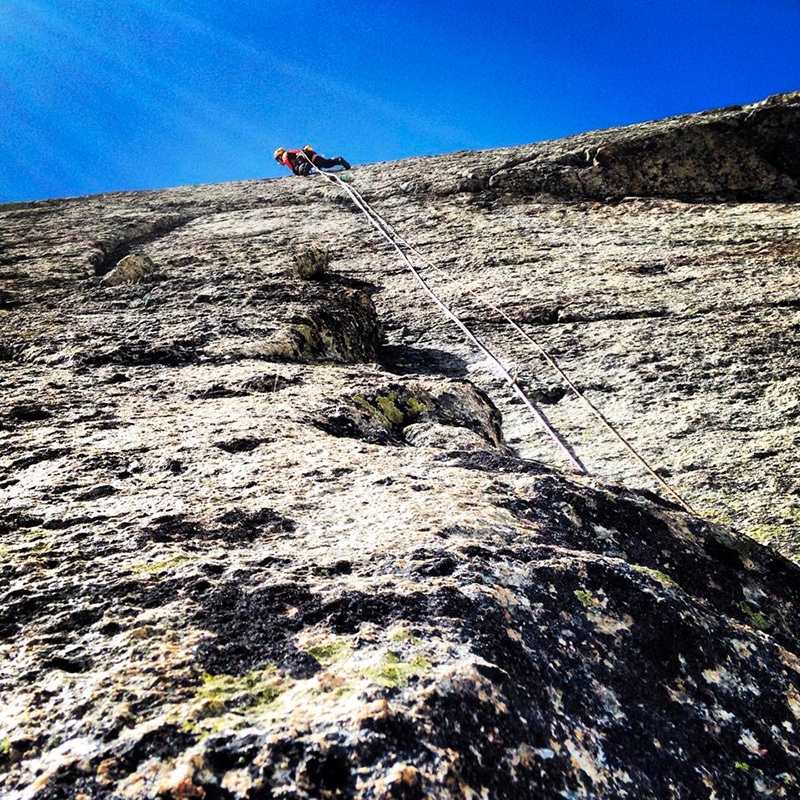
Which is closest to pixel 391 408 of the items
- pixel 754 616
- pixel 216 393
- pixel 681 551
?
pixel 216 393

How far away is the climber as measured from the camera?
12482 mm

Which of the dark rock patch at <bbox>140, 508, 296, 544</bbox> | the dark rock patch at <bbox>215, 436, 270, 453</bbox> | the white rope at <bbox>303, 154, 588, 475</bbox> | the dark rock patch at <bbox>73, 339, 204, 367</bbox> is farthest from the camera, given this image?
the white rope at <bbox>303, 154, 588, 475</bbox>

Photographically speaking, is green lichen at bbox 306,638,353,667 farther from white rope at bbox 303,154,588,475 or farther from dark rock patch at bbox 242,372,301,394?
dark rock patch at bbox 242,372,301,394

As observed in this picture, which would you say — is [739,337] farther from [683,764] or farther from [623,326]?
[683,764]

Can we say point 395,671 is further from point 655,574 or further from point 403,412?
point 403,412

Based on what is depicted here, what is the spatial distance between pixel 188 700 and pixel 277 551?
676mm

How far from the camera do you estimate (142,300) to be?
516 centimetres

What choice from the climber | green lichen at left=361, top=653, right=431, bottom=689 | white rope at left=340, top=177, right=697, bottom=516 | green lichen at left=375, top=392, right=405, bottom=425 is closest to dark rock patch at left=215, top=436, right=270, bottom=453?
green lichen at left=375, top=392, right=405, bottom=425

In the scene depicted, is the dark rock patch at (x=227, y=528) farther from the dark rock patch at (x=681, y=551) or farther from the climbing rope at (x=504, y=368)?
the climbing rope at (x=504, y=368)

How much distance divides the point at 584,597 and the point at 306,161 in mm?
12448

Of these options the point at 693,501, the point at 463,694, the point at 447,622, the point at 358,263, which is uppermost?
the point at 358,263

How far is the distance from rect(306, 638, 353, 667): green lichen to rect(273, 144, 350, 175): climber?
11.8 meters

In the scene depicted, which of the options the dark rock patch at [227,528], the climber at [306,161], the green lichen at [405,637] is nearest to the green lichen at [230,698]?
the green lichen at [405,637]

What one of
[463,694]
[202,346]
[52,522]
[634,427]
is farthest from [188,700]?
[634,427]
